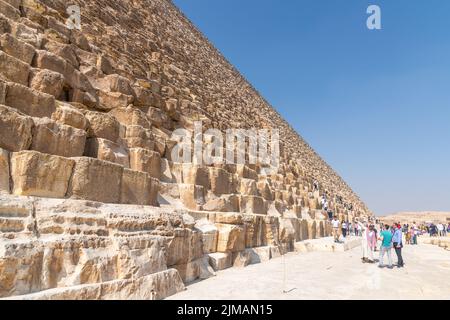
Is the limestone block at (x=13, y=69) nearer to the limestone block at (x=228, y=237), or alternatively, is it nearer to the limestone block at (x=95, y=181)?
the limestone block at (x=95, y=181)

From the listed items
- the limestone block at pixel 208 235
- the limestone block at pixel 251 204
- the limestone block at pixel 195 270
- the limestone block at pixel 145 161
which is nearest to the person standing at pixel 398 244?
the limestone block at pixel 251 204

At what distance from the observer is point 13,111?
3.47 metres

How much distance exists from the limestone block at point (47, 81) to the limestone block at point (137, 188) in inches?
54.7

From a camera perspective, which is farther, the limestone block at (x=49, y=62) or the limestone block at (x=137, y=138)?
the limestone block at (x=137, y=138)

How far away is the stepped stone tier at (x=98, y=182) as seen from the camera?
291 centimetres

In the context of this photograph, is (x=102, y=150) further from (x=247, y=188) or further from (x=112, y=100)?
(x=247, y=188)

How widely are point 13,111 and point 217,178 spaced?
167 inches

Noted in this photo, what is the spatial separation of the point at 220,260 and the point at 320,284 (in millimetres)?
1512

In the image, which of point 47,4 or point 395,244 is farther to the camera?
point 395,244

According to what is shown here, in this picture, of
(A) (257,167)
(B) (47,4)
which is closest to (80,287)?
(B) (47,4)

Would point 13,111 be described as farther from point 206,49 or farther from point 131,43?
point 206,49

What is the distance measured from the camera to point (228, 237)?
5.71m
